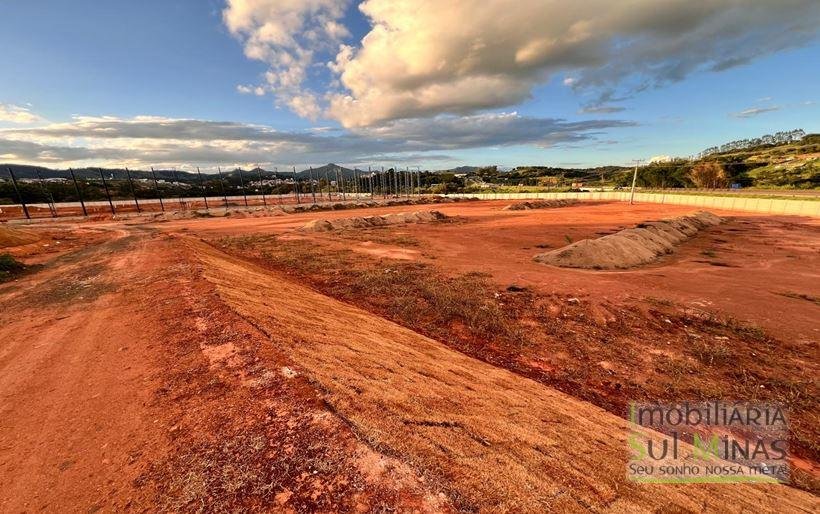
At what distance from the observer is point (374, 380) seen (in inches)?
238

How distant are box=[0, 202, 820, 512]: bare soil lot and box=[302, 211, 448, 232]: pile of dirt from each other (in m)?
18.6

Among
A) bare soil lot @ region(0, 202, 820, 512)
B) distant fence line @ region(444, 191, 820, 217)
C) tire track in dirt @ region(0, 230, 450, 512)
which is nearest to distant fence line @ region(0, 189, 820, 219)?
A: distant fence line @ region(444, 191, 820, 217)

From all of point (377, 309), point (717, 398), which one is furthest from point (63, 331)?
point (717, 398)

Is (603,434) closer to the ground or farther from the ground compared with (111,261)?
closer to the ground

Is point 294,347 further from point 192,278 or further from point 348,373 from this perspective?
point 192,278

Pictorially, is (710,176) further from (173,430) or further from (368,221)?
(173,430)

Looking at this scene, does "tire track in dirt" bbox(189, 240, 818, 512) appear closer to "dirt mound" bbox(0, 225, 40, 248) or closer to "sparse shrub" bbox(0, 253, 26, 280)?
"sparse shrub" bbox(0, 253, 26, 280)

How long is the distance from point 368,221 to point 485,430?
119 ft

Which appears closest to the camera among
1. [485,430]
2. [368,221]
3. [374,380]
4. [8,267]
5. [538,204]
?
[485,430]

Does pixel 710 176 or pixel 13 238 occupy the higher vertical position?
pixel 13 238

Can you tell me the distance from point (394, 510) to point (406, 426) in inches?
53.9

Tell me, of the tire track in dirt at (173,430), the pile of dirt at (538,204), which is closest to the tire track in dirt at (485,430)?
the tire track in dirt at (173,430)

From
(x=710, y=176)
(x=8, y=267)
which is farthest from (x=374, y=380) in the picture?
(x=710, y=176)

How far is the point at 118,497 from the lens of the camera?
11.6ft
